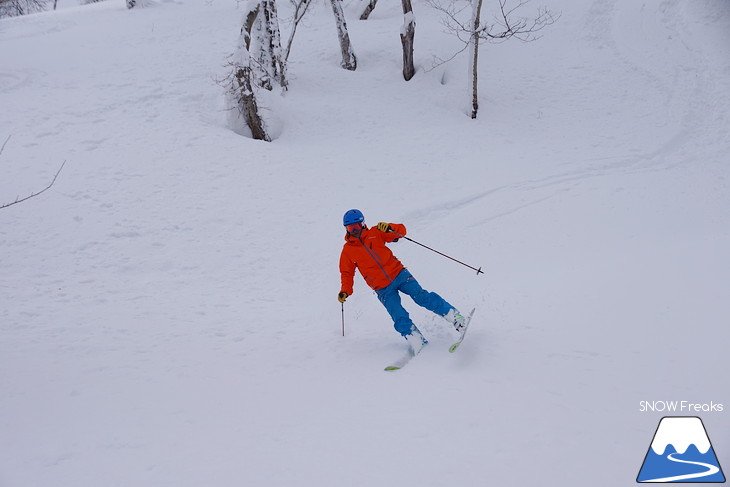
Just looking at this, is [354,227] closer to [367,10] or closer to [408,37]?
[408,37]

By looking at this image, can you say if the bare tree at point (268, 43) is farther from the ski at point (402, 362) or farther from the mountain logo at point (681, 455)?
the mountain logo at point (681, 455)

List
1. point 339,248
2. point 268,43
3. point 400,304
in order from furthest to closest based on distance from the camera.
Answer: point 268,43 → point 339,248 → point 400,304

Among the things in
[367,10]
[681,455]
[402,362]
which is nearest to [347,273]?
[402,362]

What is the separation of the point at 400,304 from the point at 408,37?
41.2ft

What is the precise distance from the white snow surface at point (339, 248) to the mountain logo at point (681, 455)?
0.41 feet

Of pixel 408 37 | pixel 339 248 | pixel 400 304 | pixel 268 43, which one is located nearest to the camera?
pixel 400 304

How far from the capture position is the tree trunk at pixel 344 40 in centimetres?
1723

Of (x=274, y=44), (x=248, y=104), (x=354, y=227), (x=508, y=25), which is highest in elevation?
(x=508, y=25)

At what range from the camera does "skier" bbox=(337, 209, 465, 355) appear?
6.41m

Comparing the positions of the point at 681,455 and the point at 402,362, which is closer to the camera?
the point at 681,455

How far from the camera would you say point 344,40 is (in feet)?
57.9

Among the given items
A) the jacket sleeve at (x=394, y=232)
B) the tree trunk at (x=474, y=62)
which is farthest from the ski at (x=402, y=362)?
the tree trunk at (x=474, y=62)

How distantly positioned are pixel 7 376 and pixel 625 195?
11.8 m

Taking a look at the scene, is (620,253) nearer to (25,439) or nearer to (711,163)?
(711,163)
